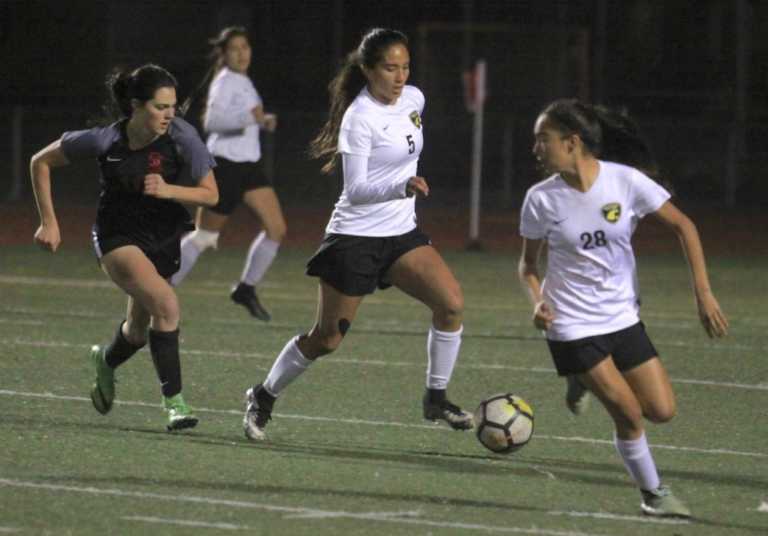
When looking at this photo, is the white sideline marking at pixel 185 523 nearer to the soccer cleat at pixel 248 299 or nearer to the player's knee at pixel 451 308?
the player's knee at pixel 451 308

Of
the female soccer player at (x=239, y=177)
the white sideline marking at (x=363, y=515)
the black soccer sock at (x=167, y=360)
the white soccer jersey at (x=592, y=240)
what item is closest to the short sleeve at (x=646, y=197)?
the white soccer jersey at (x=592, y=240)

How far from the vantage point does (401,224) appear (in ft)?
27.8

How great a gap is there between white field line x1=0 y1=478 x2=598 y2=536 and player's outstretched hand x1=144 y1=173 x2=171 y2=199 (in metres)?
1.60

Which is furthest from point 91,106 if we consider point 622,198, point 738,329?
point 622,198

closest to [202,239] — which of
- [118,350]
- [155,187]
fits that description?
[118,350]

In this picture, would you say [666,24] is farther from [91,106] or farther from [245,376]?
[245,376]

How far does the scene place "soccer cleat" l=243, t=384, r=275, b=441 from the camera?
8375 millimetres

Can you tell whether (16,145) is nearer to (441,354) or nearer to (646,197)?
(441,354)

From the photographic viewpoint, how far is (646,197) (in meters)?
6.89

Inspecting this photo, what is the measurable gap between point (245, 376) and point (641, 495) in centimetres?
415

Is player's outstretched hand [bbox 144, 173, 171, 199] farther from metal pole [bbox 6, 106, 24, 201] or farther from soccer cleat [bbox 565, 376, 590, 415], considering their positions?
metal pole [bbox 6, 106, 24, 201]

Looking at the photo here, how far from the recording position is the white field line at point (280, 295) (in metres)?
14.6

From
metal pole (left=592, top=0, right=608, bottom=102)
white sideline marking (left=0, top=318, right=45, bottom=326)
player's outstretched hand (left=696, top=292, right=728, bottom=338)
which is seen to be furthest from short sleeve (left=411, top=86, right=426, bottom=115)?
metal pole (left=592, top=0, right=608, bottom=102)

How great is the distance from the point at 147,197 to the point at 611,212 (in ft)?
8.59
